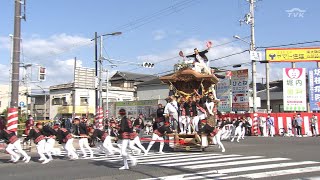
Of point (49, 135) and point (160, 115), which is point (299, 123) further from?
point (49, 135)

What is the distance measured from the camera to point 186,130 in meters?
19.3

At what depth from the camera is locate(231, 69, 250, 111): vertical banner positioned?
3506 cm

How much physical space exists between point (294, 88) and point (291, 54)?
14.1ft

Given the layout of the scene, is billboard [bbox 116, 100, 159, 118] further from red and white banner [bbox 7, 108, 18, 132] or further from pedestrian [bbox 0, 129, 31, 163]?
pedestrian [bbox 0, 129, 31, 163]

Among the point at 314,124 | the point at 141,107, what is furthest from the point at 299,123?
the point at 141,107

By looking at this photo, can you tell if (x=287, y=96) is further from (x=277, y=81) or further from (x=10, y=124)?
(x=277, y=81)

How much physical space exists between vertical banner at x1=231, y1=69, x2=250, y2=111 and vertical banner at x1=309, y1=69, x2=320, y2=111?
16.5 feet

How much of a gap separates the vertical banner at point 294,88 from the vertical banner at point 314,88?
1.76 ft

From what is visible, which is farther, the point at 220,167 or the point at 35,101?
the point at 35,101

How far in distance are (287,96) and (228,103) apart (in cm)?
624

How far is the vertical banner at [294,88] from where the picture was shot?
110ft

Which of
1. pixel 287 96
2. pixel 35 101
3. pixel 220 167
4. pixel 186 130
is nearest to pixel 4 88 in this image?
pixel 35 101

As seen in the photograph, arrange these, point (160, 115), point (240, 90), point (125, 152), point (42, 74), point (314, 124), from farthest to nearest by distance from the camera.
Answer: point (240, 90), point (314, 124), point (42, 74), point (160, 115), point (125, 152)

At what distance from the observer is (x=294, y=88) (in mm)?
33781
